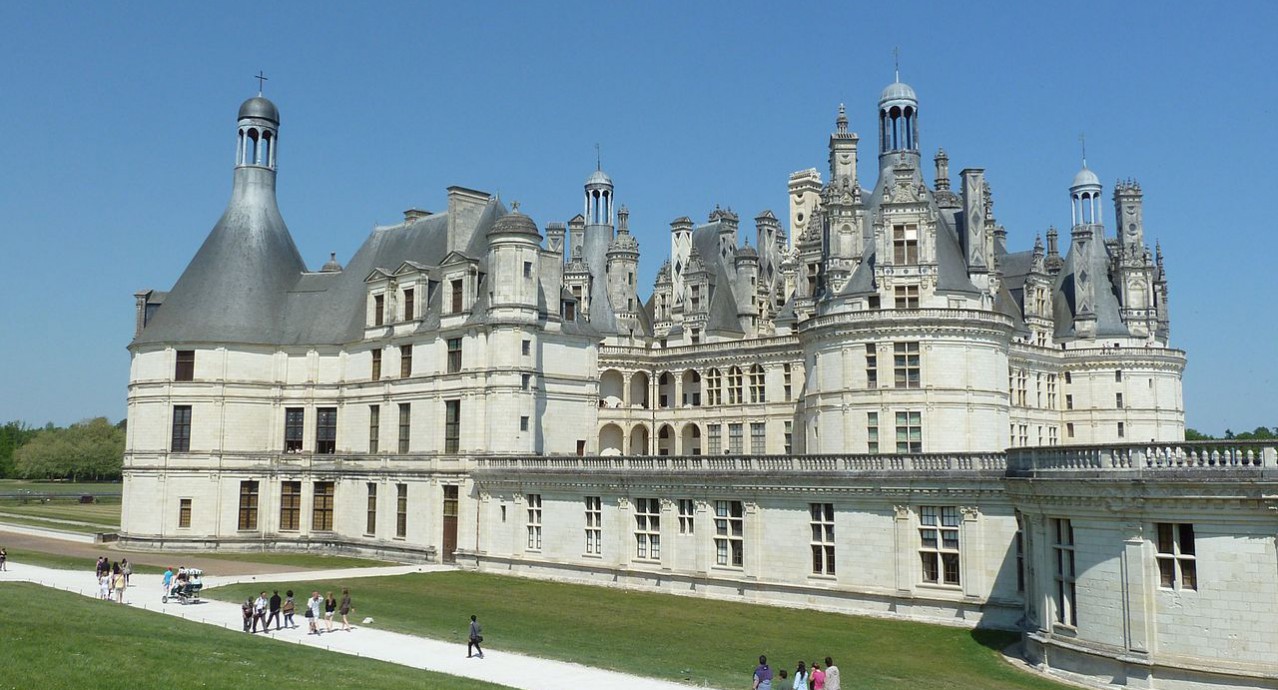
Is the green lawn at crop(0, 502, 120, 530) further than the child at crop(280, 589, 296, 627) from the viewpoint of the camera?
Yes

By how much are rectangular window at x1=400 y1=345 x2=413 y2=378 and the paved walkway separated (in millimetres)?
13714

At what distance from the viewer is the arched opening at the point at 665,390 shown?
229 feet

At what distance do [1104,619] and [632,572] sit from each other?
18.1 meters

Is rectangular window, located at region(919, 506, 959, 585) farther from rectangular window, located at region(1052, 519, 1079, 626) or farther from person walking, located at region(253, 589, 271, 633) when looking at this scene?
person walking, located at region(253, 589, 271, 633)

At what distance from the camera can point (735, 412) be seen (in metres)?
65.5

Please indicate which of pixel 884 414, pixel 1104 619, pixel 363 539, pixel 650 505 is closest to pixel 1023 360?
pixel 884 414

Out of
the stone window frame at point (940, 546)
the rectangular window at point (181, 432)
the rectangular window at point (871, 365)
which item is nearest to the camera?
the stone window frame at point (940, 546)

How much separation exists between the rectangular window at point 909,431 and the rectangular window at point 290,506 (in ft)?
90.6

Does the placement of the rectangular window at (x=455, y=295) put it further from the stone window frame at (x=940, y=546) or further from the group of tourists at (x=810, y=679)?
the group of tourists at (x=810, y=679)

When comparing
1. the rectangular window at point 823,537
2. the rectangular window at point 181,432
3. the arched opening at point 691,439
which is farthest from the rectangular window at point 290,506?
the rectangular window at point 823,537

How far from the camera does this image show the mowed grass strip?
74.4 ft

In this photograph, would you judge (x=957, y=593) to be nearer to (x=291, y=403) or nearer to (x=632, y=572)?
(x=632, y=572)

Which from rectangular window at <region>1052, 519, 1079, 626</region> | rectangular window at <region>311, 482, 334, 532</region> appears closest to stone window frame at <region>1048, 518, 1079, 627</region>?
rectangular window at <region>1052, 519, 1079, 626</region>

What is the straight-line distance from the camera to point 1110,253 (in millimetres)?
66062
